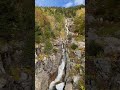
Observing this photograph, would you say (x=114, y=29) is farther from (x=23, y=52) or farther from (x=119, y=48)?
(x=23, y=52)

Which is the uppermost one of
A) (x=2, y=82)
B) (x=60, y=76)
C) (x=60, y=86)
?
(x=2, y=82)

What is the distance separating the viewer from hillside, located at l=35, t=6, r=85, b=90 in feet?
25.2

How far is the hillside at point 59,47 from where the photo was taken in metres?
7.67

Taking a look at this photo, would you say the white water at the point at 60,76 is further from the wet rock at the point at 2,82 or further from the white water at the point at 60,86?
the wet rock at the point at 2,82

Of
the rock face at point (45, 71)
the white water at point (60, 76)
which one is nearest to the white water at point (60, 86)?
the white water at point (60, 76)

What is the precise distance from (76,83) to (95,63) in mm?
2563

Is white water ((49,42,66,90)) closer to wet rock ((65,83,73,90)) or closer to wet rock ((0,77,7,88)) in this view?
wet rock ((65,83,73,90))

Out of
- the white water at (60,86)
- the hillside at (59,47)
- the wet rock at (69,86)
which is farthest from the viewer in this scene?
the white water at (60,86)

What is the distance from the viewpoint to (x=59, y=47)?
862 centimetres

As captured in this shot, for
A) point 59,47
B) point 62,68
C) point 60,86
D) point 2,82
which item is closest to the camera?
point 2,82

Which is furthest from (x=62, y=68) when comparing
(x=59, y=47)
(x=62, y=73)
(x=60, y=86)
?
(x=59, y=47)

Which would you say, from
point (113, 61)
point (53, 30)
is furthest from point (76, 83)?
point (113, 61)

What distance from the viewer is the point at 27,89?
15.9 ft

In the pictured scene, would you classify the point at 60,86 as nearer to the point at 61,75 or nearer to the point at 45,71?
the point at 61,75
